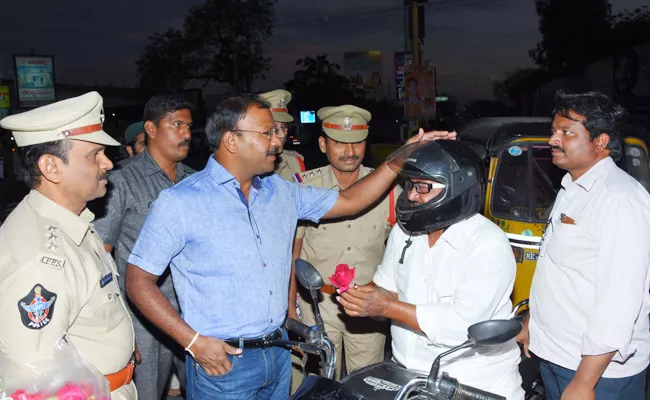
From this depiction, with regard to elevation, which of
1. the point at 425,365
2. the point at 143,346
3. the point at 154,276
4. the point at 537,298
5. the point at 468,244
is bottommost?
the point at 143,346

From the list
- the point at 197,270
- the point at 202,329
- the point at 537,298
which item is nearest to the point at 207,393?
the point at 202,329

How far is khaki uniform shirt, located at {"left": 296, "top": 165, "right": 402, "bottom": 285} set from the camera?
4.27 m

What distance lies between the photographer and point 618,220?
102 inches

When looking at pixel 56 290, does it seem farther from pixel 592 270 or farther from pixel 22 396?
pixel 592 270

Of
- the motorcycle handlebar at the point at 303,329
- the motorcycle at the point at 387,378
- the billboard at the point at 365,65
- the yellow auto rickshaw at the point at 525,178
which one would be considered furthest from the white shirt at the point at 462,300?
the billboard at the point at 365,65

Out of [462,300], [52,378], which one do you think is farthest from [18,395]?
[462,300]

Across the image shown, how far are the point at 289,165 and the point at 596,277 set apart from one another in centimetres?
349

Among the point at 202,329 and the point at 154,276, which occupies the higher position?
the point at 154,276

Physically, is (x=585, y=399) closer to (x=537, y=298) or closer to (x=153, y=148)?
(x=537, y=298)

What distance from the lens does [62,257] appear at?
2.29m

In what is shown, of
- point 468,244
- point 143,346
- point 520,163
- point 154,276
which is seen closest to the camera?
point 468,244

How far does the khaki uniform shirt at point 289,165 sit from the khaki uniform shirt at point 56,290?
2.69 metres

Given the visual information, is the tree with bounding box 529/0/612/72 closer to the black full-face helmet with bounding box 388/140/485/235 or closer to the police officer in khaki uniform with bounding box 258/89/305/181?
the police officer in khaki uniform with bounding box 258/89/305/181

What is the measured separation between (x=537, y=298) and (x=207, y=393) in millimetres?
1740
